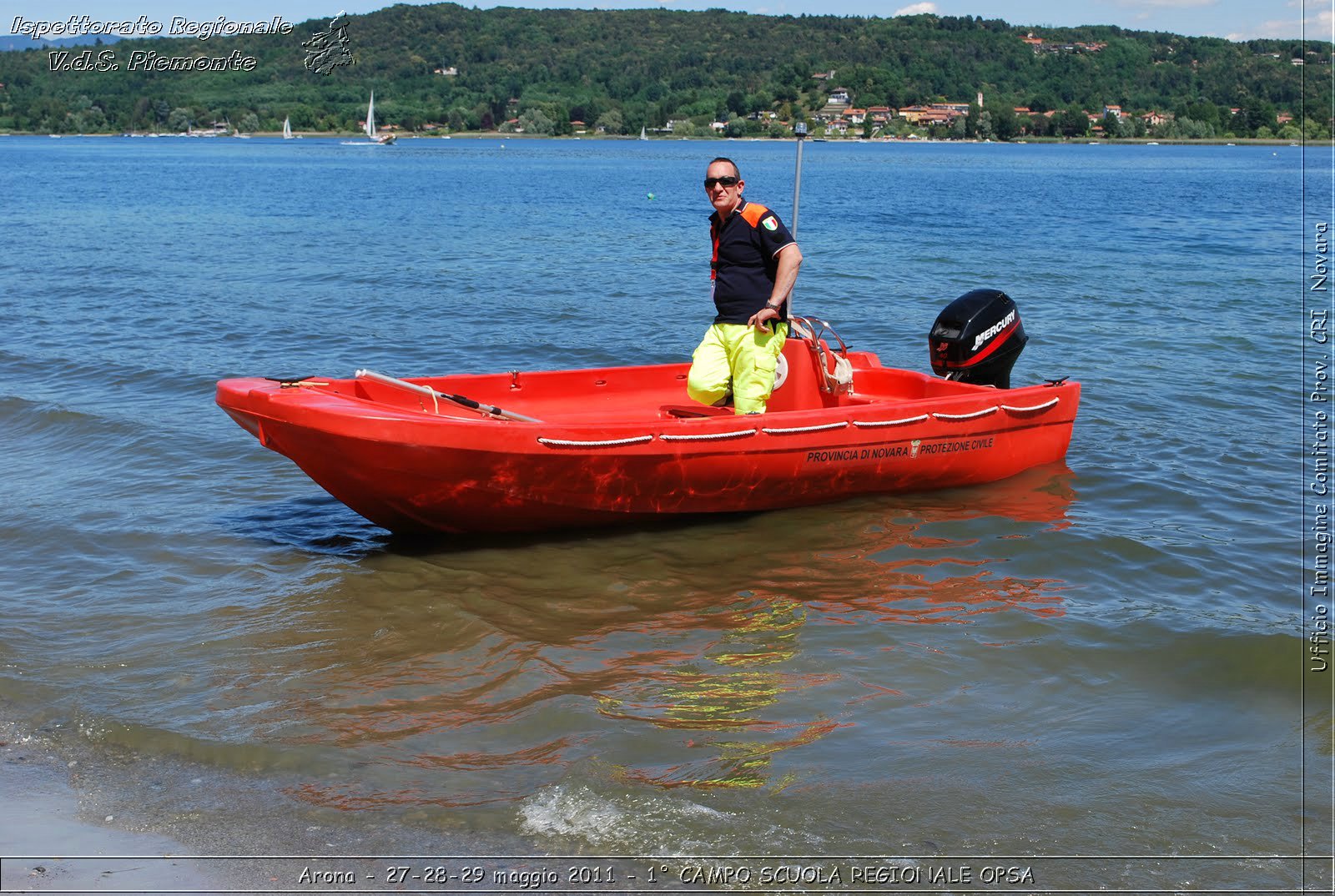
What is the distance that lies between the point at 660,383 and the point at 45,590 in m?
4.33

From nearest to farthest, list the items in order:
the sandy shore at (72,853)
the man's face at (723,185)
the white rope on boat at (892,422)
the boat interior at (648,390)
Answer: the sandy shore at (72,853)
the man's face at (723,185)
the white rope on boat at (892,422)
the boat interior at (648,390)

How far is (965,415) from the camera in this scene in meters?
8.20

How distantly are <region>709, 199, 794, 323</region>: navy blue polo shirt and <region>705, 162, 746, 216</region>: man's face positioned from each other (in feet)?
0.42

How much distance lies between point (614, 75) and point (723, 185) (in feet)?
509

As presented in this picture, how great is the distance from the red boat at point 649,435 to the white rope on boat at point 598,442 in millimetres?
10

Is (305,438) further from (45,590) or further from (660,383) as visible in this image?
(660,383)

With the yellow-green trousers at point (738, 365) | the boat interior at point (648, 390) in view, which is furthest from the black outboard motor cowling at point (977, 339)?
the yellow-green trousers at point (738, 365)

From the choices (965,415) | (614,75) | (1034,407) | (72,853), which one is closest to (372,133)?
(614,75)

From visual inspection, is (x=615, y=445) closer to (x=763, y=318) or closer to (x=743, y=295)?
(x=763, y=318)

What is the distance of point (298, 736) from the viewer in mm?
5012

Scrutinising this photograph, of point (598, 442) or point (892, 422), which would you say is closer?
point (598, 442)

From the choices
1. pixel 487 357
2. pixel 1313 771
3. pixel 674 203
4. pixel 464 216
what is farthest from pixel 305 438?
pixel 674 203

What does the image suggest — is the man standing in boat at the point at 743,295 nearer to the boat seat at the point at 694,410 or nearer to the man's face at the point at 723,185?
the man's face at the point at 723,185

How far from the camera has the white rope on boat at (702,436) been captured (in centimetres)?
708
